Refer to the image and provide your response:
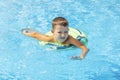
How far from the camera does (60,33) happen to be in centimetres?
452

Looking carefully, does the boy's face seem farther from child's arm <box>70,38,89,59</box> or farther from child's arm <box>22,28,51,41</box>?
child's arm <box>22,28,51,41</box>

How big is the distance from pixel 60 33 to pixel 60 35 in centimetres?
5

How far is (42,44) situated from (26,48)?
24cm

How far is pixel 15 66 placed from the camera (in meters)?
4.66

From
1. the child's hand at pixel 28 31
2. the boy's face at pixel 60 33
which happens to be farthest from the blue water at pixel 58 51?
the boy's face at pixel 60 33

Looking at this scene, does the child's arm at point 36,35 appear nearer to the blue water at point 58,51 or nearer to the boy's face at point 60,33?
the blue water at point 58,51

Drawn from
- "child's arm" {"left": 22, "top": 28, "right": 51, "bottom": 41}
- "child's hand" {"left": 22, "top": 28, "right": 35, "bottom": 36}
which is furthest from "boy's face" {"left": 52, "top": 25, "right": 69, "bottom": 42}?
"child's hand" {"left": 22, "top": 28, "right": 35, "bottom": 36}

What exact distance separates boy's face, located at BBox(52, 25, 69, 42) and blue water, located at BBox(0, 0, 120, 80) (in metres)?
0.28

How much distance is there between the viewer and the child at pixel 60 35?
14.5ft

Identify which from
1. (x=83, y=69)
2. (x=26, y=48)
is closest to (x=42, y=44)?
(x=26, y=48)

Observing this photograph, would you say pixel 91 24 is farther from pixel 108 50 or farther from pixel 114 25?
pixel 108 50

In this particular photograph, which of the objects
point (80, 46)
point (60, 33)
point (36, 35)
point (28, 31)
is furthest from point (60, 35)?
point (28, 31)

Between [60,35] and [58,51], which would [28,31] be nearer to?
[58,51]

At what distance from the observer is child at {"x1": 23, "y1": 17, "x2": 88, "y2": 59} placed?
4.43 m
